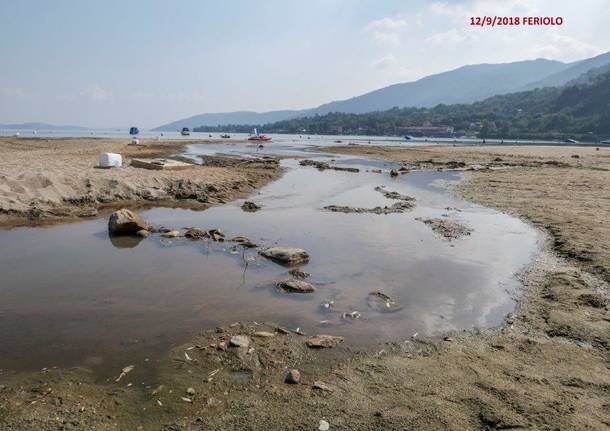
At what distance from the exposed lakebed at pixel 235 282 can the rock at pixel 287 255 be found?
0.23 m

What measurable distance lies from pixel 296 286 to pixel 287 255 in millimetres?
1890

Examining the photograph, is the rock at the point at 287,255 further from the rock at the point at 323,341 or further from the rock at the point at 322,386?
the rock at the point at 322,386

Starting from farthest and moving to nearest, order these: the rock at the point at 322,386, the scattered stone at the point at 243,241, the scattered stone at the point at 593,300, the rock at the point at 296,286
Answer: the scattered stone at the point at 243,241 < the rock at the point at 296,286 < the scattered stone at the point at 593,300 < the rock at the point at 322,386

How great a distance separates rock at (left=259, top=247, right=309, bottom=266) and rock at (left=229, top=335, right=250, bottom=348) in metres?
3.80

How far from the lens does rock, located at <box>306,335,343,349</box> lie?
6098 millimetres

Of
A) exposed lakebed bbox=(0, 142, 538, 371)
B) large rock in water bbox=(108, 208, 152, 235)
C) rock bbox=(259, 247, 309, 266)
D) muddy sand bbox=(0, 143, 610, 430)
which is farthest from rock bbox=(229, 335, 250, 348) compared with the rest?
large rock in water bbox=(108, 208, 152, 235)

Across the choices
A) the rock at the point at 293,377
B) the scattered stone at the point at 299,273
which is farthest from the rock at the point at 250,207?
the rock at the point at 293,377

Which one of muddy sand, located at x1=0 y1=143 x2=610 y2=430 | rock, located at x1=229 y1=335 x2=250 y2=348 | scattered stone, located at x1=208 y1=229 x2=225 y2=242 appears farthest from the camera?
scattered stone, located at x1=208 y1=229 x2=225 y2=242

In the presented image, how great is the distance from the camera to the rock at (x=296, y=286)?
827 centimetres

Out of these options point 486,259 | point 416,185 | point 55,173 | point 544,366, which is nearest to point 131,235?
point 55,173

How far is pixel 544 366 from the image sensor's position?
5.57m

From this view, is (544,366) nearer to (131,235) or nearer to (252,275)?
(252,275)

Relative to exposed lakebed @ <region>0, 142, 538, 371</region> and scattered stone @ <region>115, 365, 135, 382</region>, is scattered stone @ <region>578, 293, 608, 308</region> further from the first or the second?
scattered stone @ <region>115, 365, 135, 382</region>

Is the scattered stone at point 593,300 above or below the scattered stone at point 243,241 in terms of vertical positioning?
below
